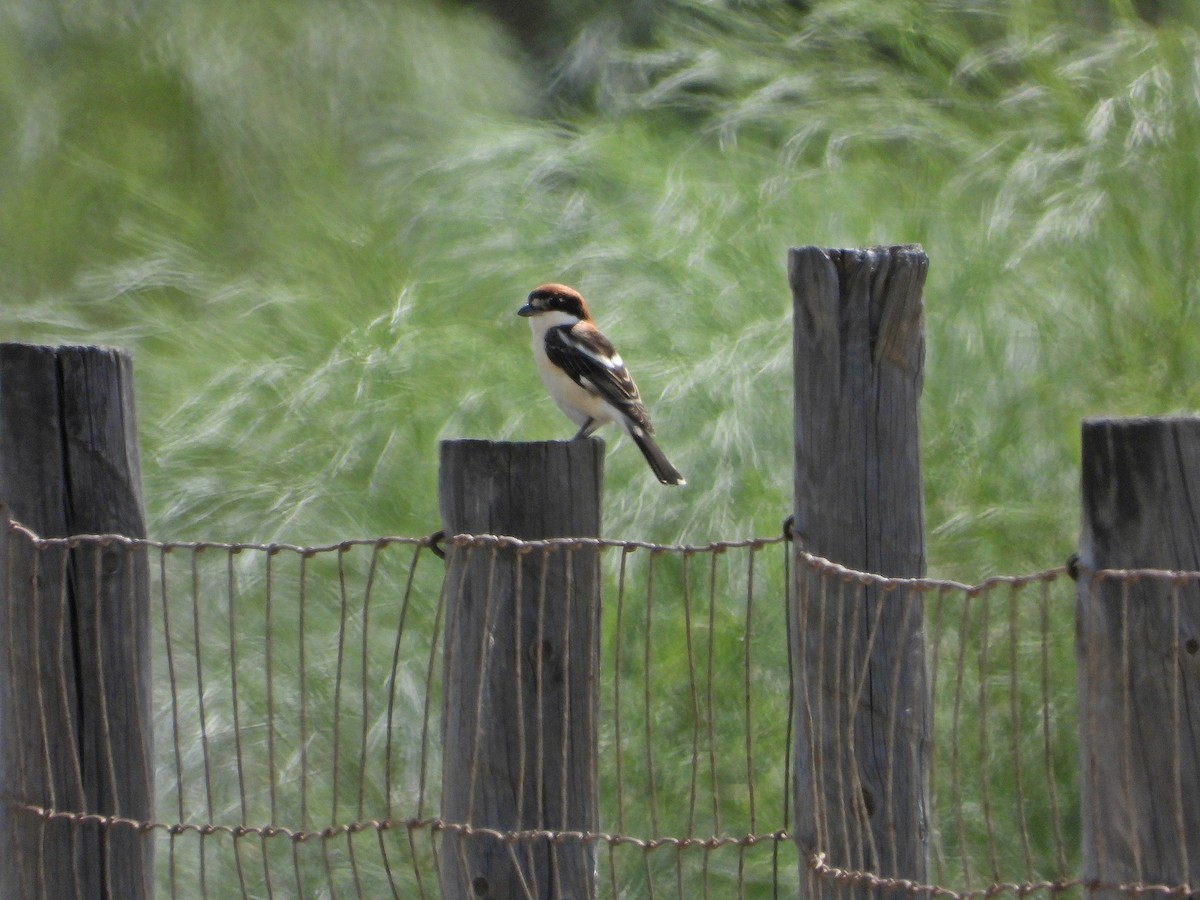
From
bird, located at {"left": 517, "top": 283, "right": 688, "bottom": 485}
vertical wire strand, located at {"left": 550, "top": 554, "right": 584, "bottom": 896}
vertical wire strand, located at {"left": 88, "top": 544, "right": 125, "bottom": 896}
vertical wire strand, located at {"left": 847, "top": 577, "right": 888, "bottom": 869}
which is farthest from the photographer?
bird, located at {"left": 517, "top": 283, "right": 688, "bottom": 485}

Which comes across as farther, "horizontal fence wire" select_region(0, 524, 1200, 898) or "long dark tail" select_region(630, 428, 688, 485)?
"long dark tail" select_region(630, 428, 688, 485)

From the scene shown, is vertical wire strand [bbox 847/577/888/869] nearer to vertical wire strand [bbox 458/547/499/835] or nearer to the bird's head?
vertical wire strand [bbox 458/547/499/835]

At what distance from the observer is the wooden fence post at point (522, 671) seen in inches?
75.9

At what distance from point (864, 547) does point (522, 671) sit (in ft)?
1.44

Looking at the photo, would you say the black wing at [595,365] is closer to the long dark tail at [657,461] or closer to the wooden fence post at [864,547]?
the long dark tail at [657,461]

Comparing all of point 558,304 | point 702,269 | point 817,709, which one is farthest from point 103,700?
point 702,269

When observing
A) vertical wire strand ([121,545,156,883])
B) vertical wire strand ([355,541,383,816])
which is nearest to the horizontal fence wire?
vertical wire strand ([355,541,383,816])

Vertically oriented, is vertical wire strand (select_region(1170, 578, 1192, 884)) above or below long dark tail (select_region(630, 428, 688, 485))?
below

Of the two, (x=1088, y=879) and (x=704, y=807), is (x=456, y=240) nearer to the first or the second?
(x=704, y=807)

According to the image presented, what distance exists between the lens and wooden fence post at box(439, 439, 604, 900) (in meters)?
1.93

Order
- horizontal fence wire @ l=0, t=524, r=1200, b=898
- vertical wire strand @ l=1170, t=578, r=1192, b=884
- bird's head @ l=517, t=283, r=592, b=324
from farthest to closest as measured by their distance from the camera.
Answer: bird's head @ l=517, t=283, r=592, b=324 → horizontal fence wire @ l=0, t=524, r=1200, b=898 → vertical wire strand @ l=1170, t=578, r=1192, b=884

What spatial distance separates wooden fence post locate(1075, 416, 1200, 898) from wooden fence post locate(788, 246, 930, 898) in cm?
27

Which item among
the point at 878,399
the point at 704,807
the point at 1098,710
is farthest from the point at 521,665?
the point at 704,807

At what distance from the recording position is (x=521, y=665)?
1929 millimetres
